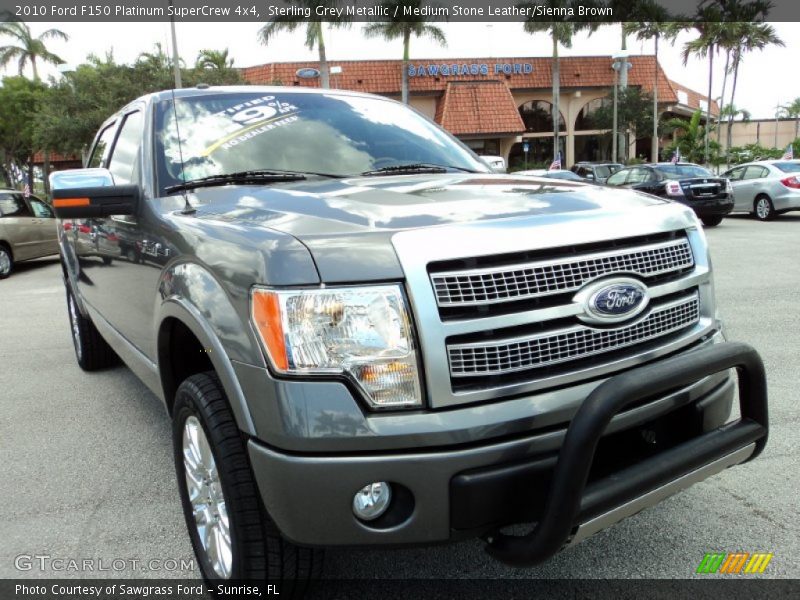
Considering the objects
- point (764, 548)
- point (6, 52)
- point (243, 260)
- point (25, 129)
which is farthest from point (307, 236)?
point (6, 52)

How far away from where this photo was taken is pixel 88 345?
5312 millimetres

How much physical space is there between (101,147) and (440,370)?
3901 mm

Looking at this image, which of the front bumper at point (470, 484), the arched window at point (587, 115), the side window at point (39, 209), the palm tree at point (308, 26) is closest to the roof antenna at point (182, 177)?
the front bumper at point (470, 484)

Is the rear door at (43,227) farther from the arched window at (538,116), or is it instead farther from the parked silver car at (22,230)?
the arched window at (538,116)

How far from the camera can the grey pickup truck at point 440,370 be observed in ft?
6.08

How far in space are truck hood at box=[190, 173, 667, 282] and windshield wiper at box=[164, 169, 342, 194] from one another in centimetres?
8

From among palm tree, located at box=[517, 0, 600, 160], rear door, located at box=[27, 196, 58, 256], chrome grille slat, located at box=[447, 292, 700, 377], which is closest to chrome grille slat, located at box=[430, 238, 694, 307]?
chrome grille slat, located at box=[447, 292, 700, 377]

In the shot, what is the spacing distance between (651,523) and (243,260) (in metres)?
2.05

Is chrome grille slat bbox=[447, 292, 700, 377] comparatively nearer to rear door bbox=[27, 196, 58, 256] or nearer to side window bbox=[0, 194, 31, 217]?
side window bbox=[0, 194, 31, 217]

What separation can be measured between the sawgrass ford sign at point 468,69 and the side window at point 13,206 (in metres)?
23.8

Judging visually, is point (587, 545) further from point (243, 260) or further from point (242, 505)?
point (243, 260)

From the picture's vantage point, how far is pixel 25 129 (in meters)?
33.9

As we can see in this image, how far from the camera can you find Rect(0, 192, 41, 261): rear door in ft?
42.0

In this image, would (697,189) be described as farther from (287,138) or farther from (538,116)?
(538,116)
